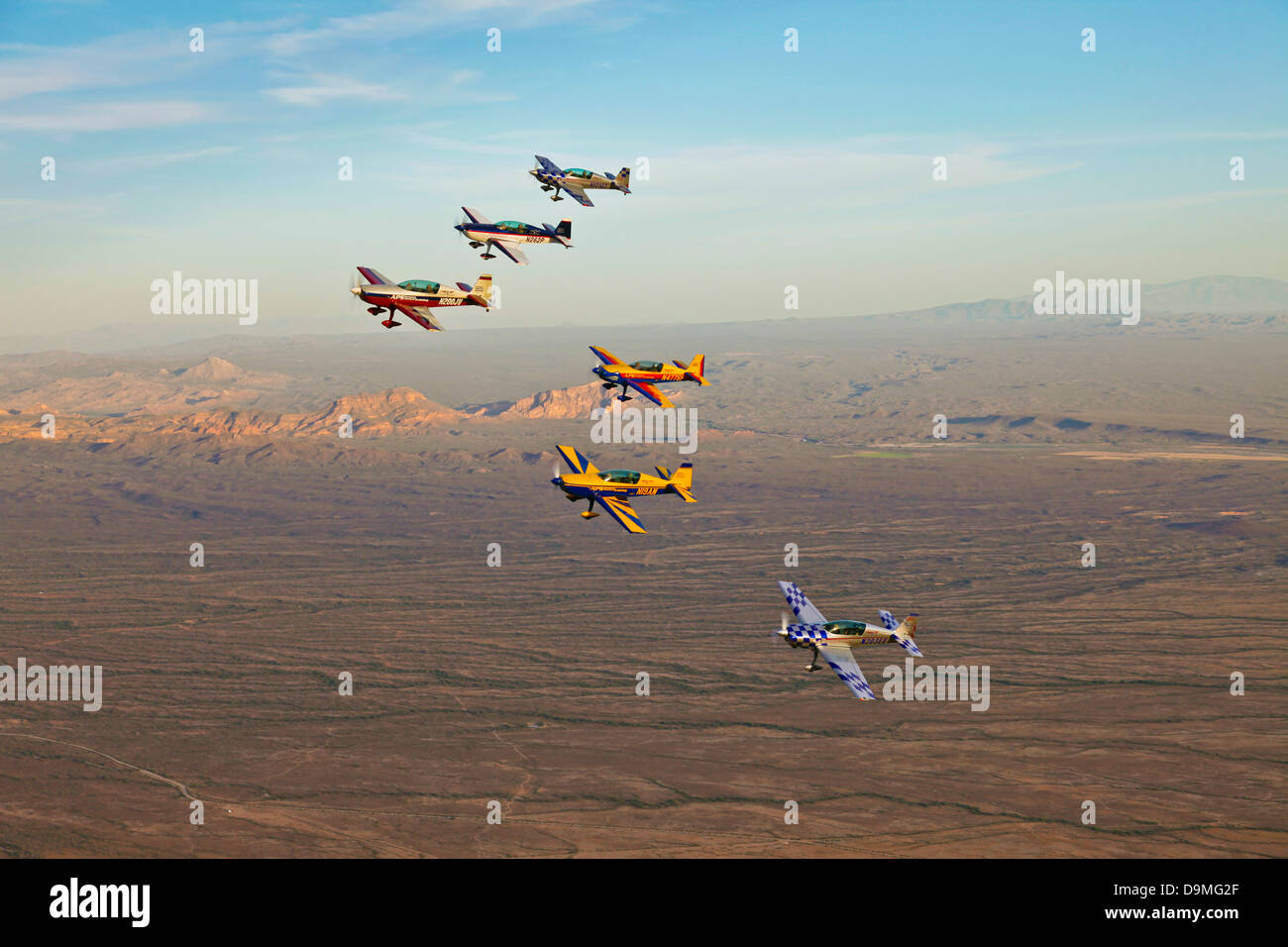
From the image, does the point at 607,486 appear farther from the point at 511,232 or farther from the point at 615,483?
the point at 511,232

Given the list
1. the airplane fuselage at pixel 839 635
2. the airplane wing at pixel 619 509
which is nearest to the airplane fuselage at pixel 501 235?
the airplane wing at pixel 619 509

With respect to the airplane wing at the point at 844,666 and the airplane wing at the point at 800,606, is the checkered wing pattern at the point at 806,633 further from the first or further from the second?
the airplane wing at the point at 800,606

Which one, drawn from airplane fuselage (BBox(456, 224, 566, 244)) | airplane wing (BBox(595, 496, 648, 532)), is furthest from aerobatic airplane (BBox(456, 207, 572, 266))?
airplane wing (BBox(595, 496, 648, 532))

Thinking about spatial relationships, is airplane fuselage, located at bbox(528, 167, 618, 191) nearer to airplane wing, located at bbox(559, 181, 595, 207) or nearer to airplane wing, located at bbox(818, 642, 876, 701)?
airplane wing, located at bbox(559, 181, 595, 207)
